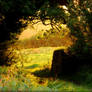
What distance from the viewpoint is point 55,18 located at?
11.4 m

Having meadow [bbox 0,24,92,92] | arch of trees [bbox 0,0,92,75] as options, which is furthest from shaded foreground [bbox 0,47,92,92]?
arch of trees [bbox 0,0,92,75]

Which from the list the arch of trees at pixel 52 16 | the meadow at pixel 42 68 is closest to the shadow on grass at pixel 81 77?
the meadow at pixel 42 68

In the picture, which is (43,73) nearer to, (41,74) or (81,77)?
(41,74)

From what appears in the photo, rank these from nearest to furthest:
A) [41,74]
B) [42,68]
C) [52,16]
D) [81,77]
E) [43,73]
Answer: [81,77]
[52,16]
[41,74]
[43,73]
[42,68]

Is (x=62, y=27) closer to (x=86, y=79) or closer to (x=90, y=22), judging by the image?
(x=90, y=22)

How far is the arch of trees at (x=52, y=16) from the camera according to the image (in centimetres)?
1007

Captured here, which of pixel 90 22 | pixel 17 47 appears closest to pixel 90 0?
pixel 90 22

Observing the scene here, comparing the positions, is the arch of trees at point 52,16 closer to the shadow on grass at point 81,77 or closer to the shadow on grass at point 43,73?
the shadow on grass at point 81,77

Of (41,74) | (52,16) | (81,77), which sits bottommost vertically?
(41,74)

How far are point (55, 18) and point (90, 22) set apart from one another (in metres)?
2.04

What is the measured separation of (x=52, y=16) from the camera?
11.2 m

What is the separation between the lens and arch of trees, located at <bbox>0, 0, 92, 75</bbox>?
33.0 feet

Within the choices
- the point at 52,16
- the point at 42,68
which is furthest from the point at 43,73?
the point at 52,16

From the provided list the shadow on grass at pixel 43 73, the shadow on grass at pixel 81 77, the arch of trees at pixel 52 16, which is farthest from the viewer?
the shadow on grass at pixel 43 73
